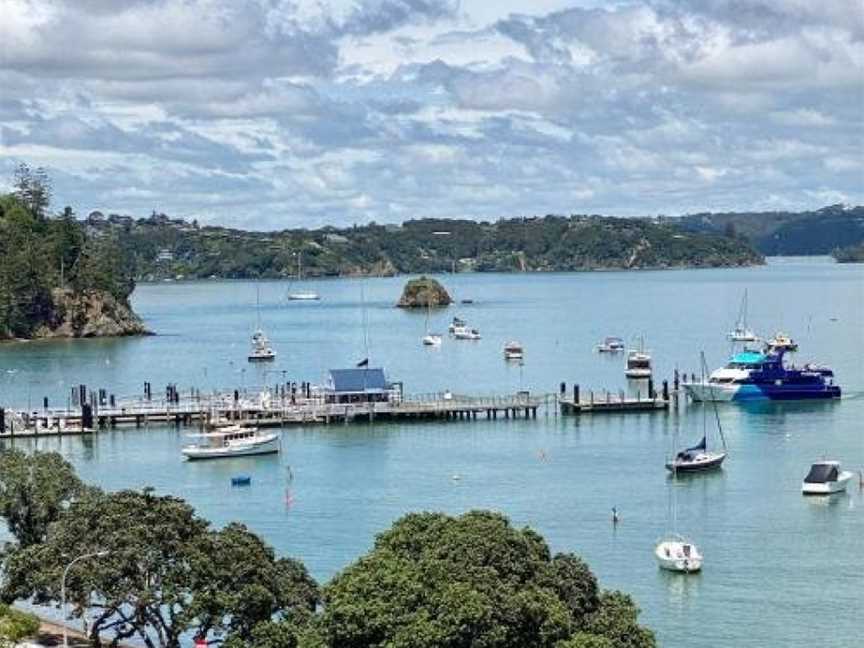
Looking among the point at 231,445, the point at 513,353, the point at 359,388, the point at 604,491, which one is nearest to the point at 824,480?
the point at 604,491

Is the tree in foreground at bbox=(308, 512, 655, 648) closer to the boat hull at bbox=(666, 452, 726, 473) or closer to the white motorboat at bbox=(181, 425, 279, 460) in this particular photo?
the boat hull at bbox=(666, 452, 726, 473)

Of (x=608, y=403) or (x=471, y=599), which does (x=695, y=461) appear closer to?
(x=608, y=403)

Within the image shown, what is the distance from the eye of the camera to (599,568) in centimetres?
6303

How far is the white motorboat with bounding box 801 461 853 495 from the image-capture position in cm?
7719

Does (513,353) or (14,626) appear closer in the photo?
(14,626)

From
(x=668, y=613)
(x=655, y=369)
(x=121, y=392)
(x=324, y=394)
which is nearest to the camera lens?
(x=668, y=613)

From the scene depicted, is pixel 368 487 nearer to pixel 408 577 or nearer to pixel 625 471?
pixel 625 471

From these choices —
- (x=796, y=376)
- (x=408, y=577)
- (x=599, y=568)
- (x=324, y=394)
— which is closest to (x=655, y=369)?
(x=796, y=376)

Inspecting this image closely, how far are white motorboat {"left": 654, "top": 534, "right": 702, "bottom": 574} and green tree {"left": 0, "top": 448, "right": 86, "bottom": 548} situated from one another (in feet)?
73.2

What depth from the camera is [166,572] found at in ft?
144

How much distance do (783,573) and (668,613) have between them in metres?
7.04

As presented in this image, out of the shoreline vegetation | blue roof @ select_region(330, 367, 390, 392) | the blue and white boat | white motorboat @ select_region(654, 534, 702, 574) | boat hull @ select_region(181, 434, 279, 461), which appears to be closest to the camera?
the shoreline vegetation

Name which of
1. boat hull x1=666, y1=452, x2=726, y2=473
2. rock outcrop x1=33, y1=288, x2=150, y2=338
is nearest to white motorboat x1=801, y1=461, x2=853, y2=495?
boat hull x1=666, y1=452, x2=726, y2=473

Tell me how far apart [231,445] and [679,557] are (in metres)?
37.5
